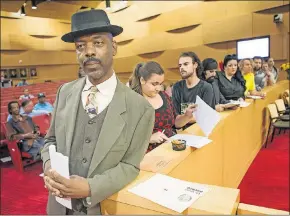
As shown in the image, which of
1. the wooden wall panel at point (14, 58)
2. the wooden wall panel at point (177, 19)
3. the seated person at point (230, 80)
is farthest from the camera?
the wooden wall panel at point (14, 58)

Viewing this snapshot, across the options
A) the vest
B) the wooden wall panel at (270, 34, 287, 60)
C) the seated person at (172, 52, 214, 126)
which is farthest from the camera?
the wooden wall panel at (270, 34, 287, 60)

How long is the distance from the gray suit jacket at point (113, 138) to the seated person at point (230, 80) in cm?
244

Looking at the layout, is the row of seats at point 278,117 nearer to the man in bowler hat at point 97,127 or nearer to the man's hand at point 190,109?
the man's hand at point 190,109

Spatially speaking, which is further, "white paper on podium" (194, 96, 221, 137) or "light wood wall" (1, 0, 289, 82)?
"light wood wall" (1, 0, 289, 82)

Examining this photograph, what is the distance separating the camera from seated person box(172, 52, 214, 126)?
2.40 m

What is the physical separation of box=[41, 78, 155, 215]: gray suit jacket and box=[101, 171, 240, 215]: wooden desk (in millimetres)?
44

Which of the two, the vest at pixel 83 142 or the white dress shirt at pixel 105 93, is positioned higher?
the white dress shirt at pixel 105 93

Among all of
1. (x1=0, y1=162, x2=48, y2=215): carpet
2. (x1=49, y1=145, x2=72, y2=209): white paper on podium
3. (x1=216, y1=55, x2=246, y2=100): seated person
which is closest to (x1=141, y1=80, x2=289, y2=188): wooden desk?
(x1=216, y1=55, x2=246, y2=100): seated person

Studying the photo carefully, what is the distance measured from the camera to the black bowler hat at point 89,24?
3.22ft

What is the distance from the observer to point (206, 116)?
177 centimetres

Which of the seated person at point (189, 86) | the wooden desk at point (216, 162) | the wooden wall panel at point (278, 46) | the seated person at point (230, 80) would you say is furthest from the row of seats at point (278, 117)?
the wooden wall panel at point (278, 46)

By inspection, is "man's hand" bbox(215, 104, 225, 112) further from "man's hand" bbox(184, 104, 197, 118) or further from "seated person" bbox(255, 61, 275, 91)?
"seated person" bbox(255, 61, 275, 91)

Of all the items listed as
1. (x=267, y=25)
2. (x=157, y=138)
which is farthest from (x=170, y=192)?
(x=267, y=25)

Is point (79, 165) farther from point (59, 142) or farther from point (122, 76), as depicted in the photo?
point (122, 76)
